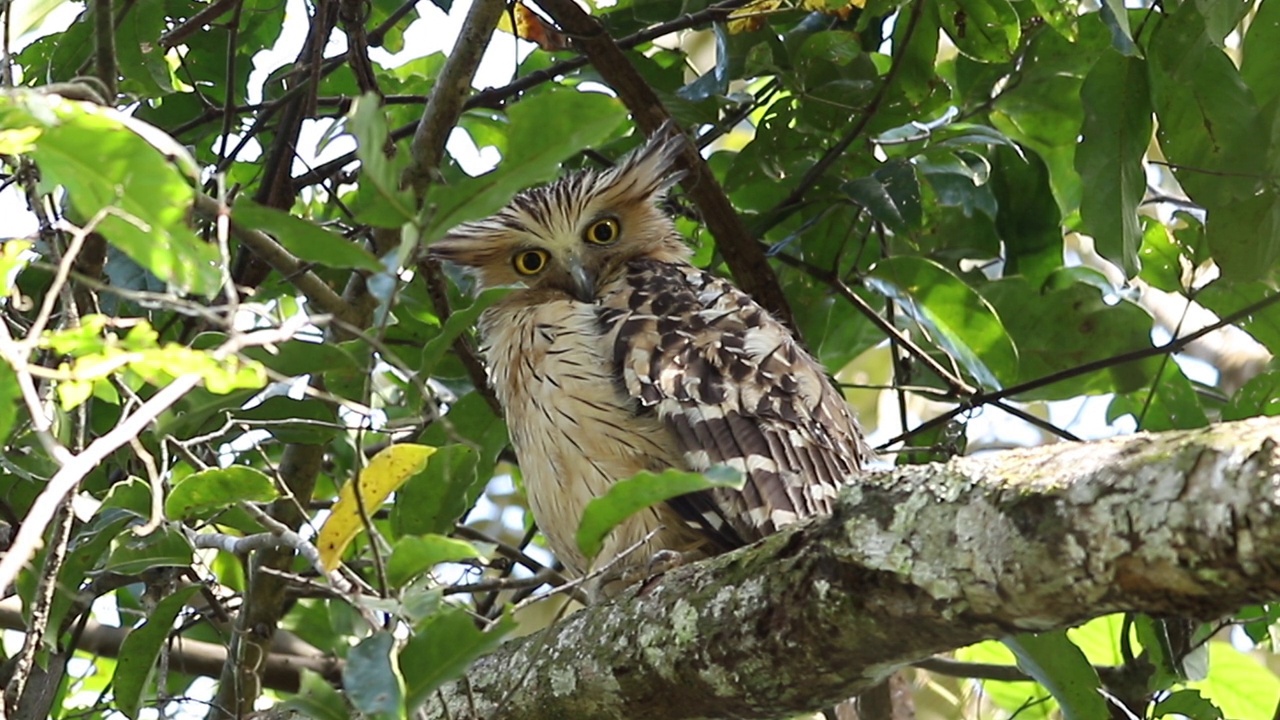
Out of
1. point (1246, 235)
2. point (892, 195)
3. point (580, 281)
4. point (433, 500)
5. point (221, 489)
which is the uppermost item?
point (580, 281)

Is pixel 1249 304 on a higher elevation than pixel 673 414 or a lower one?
higher

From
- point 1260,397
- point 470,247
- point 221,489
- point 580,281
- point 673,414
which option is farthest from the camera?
point 470,247

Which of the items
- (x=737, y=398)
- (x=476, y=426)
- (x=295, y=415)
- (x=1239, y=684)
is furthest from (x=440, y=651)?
(x=1239, y=684)

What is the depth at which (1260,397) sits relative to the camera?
3467 millimetres

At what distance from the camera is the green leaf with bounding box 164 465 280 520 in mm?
2195

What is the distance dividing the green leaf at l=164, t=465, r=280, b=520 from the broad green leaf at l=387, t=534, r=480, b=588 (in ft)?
1.57

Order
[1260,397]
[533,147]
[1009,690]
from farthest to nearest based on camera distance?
[1009,690] → [1260,397] → [533,147]

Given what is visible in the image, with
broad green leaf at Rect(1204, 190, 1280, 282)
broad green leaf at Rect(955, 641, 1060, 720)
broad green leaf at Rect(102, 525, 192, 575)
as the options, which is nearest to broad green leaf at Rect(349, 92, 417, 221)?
broad green leaf at Rect(102, 525, 192, 575)

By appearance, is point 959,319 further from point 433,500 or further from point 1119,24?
point 433,500

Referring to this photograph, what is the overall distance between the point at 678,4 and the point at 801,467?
4.60 ft

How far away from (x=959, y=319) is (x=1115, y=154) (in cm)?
66

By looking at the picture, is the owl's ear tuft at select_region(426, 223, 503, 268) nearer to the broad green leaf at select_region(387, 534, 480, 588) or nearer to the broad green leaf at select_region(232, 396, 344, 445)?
the broad green leaf at select_region(232, 396, 344, 445)

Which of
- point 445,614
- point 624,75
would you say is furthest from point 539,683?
point 624,75

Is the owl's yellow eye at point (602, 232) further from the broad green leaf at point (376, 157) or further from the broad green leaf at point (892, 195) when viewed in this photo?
the broad green leaf at point (376, 157)
